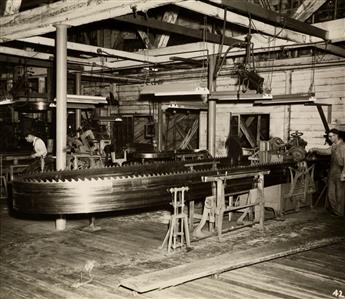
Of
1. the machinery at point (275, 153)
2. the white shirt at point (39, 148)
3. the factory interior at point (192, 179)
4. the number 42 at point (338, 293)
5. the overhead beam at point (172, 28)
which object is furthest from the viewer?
the white shirt at point (39, 148)

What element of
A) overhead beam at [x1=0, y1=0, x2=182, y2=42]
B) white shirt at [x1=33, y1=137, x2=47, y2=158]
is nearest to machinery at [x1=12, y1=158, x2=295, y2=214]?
overhead beam at [x1=0, y1=0, x2=182, y2=42]

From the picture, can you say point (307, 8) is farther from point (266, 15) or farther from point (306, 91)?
point (306, 91)

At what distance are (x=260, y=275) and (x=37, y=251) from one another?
11.1 feet

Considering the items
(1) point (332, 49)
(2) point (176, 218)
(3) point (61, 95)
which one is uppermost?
(1) point (332, 49)

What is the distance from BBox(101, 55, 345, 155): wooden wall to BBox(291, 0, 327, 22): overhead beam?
103 inches

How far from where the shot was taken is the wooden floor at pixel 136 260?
4.89m

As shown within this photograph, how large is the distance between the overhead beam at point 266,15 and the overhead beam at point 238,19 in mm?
195

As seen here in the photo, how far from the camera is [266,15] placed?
6410 mm

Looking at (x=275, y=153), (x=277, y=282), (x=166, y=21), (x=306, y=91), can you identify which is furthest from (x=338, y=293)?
(x=306, y=91)

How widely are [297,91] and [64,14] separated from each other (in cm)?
702

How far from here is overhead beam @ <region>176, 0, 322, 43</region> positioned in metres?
6.22

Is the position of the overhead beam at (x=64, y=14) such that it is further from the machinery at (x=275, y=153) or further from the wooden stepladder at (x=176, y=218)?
the machinery at (x=275, y=153)

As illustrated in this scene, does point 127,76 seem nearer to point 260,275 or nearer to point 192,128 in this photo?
point 192,128

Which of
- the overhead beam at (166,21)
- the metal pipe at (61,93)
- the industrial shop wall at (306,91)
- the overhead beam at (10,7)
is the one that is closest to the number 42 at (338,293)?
the metal pipe at (61,93)
